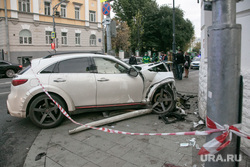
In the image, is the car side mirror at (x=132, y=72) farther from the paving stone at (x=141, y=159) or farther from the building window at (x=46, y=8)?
the building window at (x=46, y=8)

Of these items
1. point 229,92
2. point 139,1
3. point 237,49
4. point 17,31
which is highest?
point 139,1

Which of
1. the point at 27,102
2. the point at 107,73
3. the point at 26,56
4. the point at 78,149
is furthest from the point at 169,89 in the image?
the point at 26,56

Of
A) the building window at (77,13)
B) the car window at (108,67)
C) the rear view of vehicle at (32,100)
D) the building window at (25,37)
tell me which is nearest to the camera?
the rear view of vehicle at (32,100)

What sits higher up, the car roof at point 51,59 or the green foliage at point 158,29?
the green foliage at point 158,29

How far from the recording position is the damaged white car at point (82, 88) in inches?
172

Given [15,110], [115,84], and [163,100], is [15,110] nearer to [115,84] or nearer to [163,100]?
[115,84]

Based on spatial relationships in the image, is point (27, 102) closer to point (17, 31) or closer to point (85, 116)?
point (85, 116)

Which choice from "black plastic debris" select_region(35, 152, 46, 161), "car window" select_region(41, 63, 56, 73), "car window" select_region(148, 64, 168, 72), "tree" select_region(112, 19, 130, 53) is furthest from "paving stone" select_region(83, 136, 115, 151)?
"tree" select_region(112, 19, 130, 53)

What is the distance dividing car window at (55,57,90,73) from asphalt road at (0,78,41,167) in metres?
1.46

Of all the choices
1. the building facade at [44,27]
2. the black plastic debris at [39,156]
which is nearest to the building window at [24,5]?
the building facade at [44,27]

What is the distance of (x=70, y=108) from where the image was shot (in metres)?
4.59

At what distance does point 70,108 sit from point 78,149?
124cm

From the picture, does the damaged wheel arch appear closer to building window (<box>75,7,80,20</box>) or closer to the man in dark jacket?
the man in dark jacket

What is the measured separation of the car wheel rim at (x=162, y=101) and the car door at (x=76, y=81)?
173cm
